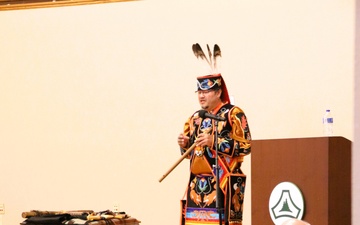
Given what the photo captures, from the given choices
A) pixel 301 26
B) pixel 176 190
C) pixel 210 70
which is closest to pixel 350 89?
pixel 301 26

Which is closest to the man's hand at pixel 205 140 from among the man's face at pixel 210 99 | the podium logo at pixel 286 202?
the man's face at pixel 210 99

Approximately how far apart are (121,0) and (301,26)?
1839 millimetres

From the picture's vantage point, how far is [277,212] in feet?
→ 12.7

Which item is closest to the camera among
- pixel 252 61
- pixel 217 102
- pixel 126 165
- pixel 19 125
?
pixel 217 102

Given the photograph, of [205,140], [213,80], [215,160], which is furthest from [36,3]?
[215,160]

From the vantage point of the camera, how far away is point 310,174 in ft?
12.7

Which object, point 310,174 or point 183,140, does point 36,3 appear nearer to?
point 183,140

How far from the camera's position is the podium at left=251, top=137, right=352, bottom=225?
381cm

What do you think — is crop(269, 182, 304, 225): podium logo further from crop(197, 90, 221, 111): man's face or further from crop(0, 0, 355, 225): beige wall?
crop(0, 0, 355, 225): beige wall

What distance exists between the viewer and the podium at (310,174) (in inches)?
150

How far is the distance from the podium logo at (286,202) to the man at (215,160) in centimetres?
116

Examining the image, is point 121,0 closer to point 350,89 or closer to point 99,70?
point 99,70

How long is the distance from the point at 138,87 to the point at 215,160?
7.13ft

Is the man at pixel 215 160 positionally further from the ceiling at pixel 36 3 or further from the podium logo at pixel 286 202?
the ceiling at pixel 36 3
